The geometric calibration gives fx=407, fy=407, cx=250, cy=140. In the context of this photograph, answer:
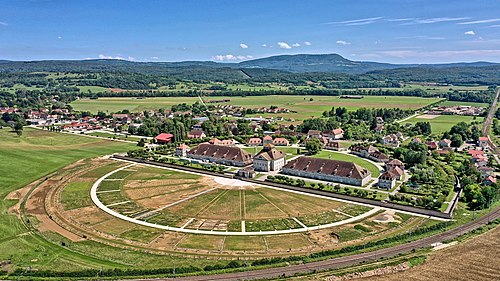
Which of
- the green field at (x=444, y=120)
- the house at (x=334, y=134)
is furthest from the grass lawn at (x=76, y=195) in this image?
the green field at (x=444, y=120)

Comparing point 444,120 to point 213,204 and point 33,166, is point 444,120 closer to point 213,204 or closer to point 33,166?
point 213,204

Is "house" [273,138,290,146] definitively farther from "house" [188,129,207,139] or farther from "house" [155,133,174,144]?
"house" [155,133,174,144]

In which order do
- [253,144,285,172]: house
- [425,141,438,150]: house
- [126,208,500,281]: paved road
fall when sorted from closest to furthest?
[126,208,500,281]: paved road < [253,144,285,172]: house < [425,141,438,150]: house

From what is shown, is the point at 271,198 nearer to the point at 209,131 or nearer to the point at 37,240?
the point at 37,240

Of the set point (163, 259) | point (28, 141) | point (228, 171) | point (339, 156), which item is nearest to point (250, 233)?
point (163, 259)

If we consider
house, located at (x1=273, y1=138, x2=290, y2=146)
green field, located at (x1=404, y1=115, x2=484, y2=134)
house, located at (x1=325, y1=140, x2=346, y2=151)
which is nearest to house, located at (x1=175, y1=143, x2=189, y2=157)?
house, located at (x1=273, y1=138, x2=290, y2=146)

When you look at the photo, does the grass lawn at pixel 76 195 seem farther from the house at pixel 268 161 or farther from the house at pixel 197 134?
the house at pixel 197 134

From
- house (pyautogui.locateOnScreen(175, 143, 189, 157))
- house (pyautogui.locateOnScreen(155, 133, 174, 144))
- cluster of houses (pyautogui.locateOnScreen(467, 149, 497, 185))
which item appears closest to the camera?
cluster of houses (pyautogui.locateOnScreen(467, 149, 497, 185))

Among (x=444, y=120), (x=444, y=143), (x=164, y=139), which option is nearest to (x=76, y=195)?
(x=164, y=139)
